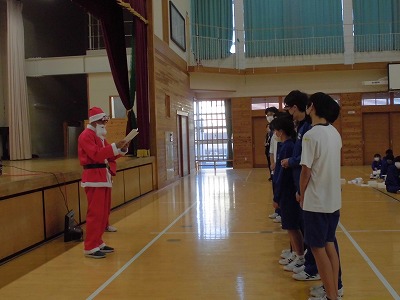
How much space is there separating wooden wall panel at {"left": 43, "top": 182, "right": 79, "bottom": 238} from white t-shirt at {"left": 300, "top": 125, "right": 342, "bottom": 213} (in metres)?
3.66

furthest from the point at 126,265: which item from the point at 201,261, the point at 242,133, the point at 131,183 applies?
the point at 242,133

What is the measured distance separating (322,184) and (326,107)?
509 mm

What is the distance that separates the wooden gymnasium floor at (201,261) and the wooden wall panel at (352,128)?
9.44 metres

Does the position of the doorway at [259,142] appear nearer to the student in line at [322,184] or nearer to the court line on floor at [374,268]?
the court line on floor at [374,268]

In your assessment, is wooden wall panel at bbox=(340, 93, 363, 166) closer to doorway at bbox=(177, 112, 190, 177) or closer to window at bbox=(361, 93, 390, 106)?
window at bbox=(361, 93, 390, 106)

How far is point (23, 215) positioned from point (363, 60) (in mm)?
14526

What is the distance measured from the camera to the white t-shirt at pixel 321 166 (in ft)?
9.14

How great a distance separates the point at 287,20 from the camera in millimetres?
16828

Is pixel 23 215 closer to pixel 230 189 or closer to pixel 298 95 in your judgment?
pixel 298 95

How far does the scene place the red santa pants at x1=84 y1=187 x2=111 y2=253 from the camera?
180 inches

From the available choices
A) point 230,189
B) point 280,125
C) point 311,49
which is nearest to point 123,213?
point 230,189

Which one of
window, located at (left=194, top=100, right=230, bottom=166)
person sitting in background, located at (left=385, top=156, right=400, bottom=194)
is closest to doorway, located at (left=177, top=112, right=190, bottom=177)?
window, located at (left=194, top=100, right=230, bottom=166)

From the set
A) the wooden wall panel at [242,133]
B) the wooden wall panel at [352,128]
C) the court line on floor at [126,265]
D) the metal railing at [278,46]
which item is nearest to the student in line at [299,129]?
the court line on floor at [126,265]

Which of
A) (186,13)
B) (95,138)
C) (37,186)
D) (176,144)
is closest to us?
(95,138)
